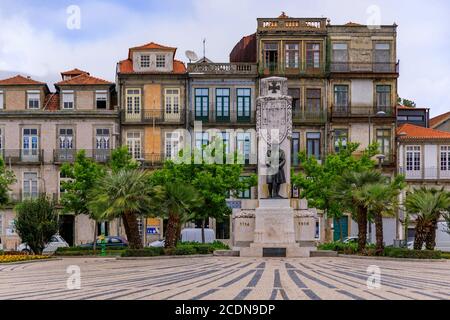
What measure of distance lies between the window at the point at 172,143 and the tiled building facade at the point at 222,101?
84 mm

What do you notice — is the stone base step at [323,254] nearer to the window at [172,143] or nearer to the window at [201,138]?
the window at [201,138]

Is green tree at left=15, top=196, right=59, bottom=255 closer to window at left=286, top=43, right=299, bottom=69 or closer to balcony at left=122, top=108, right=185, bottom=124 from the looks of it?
balcony at left=122, top=108, right=185, bottom=124

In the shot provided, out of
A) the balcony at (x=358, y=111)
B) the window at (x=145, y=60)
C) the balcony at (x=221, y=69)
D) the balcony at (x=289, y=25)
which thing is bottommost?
the balcony at (x=358, y=111)

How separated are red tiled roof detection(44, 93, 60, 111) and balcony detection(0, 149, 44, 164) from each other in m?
3.90

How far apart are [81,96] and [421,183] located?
29.8 meters

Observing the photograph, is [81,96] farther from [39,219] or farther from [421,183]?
[421,183]

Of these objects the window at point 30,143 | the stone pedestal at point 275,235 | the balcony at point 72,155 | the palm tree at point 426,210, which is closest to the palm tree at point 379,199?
the palm tree at point 426,210

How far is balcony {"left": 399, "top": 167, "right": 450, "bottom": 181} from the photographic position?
71.6 m

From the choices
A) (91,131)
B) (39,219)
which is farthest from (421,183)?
(39,219)

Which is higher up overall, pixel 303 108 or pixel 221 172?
pixel 303 108

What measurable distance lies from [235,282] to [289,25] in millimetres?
49383

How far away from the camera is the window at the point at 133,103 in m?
71.2

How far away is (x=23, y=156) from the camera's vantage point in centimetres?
7050
